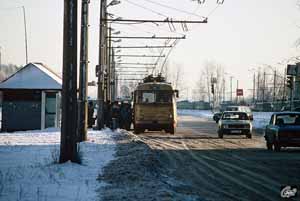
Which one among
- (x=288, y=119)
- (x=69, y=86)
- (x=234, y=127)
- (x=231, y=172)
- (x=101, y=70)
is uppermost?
(x=101, y=70)

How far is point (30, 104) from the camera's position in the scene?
35750 mm

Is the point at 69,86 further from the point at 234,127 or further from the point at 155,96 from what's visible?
the point at 155,96

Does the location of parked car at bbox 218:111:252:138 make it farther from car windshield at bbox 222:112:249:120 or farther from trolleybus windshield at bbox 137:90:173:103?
trolleybus windshield at bbox 137:90:173:103

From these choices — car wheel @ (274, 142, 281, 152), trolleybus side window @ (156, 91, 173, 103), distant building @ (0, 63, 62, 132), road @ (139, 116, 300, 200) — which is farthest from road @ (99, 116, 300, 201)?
trolleybus side window @ (156, 91, 173, 103)

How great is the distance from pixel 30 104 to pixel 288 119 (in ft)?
55.2

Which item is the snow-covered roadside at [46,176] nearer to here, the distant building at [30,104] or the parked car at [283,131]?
the parked car at [283,131]

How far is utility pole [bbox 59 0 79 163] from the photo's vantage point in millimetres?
14781

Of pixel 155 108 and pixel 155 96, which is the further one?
pixel 155 96

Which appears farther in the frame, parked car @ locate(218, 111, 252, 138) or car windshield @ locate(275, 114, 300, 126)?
parked car @ locate(218, 111, 252, 138)

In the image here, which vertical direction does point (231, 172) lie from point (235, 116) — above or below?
below

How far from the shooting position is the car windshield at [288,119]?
24697 mm

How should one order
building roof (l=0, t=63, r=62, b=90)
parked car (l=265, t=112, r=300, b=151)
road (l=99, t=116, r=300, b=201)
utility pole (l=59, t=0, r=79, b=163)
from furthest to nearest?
1. building roof (l=0, t=63, r=62, b=90)
2. parked car (l=265, t=112, r=300, b=151)
3. utility pole (l=59, t=0, r=79, b=163)
4. road (l=99, t=116, r=300, b=201)

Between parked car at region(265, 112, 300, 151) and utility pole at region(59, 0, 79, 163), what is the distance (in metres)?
11.4

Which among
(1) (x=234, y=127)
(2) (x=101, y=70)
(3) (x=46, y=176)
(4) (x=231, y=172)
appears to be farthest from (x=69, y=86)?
(1) (x=234, y=127)
